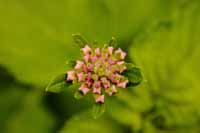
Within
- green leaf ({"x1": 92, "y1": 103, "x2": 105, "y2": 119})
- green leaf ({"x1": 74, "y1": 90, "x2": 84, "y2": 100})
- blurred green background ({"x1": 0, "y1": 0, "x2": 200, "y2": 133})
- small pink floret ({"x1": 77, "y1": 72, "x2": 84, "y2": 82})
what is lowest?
green leaf ({"x1": 92, "y1": 103, "x2": 105, "y2": 119})

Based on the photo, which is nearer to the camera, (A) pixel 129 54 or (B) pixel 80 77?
(B) pixel 80 77

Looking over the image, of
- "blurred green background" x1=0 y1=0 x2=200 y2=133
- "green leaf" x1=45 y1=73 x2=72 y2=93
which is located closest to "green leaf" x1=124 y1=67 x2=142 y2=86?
"green leaf" x1=45 y1=73 x2=72 y2=93

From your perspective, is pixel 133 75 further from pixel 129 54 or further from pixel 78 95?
pixel 129 54

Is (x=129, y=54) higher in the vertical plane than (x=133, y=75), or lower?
higher

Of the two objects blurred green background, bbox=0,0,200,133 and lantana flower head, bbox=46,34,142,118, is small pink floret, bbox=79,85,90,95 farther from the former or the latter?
blurred green background, bbox=0,0,200,133

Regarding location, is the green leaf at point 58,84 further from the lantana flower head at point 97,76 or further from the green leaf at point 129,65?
the green leaf at point 129,65

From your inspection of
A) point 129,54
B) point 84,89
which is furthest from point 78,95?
point 129,54
